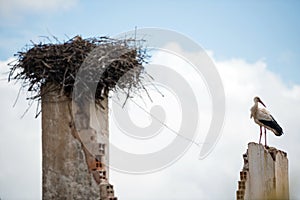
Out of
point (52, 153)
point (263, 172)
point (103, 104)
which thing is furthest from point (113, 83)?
point (263, 172)

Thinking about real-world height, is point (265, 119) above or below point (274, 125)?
above

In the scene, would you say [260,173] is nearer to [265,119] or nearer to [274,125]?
[274,125]

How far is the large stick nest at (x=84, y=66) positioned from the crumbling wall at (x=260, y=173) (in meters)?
2.06

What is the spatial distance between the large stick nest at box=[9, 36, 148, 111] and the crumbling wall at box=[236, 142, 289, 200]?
2.06 meters

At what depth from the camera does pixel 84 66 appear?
10.1 m

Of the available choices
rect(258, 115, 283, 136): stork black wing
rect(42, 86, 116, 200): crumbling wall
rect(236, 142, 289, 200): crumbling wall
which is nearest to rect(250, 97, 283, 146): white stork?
rect(258, 115, 283, 136): stork black wing

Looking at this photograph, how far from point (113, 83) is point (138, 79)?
1.39 feet

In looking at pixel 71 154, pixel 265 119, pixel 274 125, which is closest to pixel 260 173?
pixel 274 125

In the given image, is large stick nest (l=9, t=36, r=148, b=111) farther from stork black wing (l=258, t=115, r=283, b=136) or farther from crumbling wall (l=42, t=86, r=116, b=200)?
stork black wing (l=258, t=115, r=283, b=136)

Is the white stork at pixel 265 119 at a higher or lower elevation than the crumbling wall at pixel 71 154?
higher

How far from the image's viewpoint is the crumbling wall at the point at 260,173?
32.7ft

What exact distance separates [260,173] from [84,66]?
119 inches

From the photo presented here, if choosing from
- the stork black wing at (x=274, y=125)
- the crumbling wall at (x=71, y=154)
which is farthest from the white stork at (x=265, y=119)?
the crumbling wall at (x=71, y=154)

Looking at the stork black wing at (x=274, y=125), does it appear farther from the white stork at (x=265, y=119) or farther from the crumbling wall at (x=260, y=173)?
the crumbling wall at (x=260, y=173)
